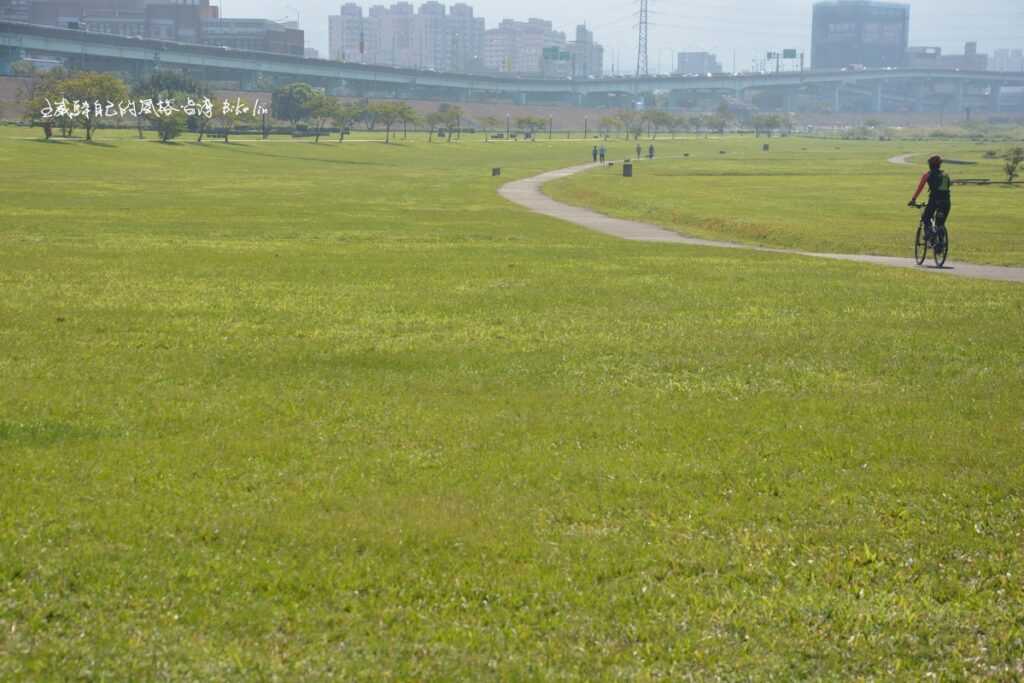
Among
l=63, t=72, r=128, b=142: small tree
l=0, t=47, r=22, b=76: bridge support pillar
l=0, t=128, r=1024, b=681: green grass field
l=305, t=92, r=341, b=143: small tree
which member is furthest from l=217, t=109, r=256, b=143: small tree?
l=0, t=128, r=1024, b=681: green grass field

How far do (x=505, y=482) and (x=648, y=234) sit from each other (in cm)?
2661

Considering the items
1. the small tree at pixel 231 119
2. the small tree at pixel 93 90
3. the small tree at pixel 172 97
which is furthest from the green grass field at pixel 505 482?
the small tree at pixel 231 119

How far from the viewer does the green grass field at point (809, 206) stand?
107 feet

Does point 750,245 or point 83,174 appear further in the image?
point 83,174

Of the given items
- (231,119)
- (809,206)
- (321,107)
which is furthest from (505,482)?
(321,107)

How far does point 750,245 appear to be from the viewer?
33250mm

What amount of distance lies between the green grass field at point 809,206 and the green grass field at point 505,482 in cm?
1325

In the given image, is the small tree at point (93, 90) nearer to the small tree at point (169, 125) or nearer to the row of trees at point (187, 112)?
the row of trees at point (187, 112)

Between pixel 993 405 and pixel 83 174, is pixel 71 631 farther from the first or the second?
pixel 83 174

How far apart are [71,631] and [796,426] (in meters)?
6.37

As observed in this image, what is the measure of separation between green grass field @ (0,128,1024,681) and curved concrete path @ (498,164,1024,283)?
5.93 m

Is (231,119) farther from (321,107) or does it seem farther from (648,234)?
(648,234)

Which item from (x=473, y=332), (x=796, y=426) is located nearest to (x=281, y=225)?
(x=473, y=332)

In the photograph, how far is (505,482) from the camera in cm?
893
